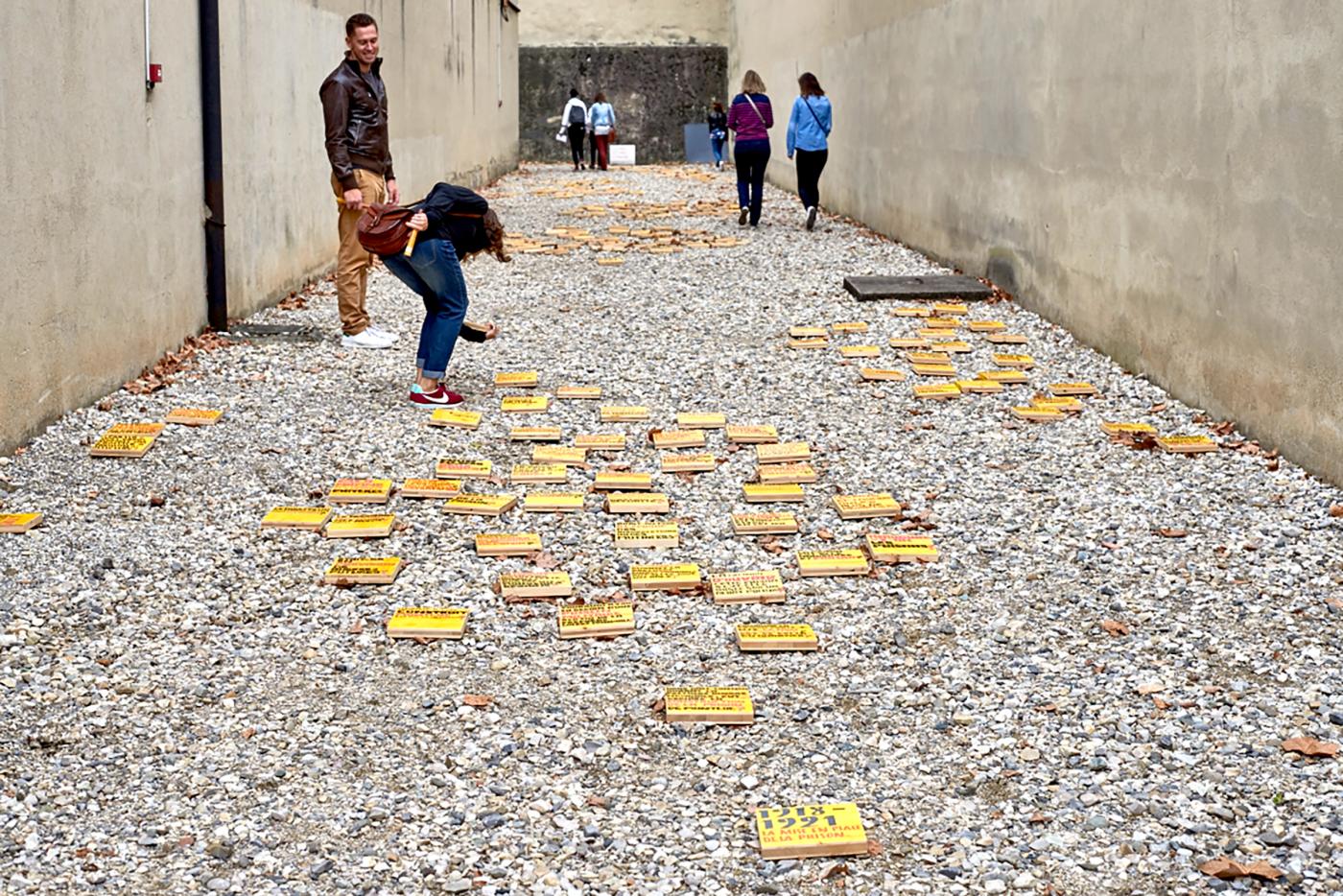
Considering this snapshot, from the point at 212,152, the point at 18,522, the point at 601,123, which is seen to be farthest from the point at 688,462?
the point at 601,123

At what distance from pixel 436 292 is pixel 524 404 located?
76 centimetres

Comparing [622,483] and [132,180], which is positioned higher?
[132,180]

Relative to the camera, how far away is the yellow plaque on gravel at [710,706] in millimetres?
4078

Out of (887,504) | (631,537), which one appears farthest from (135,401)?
(887,504)

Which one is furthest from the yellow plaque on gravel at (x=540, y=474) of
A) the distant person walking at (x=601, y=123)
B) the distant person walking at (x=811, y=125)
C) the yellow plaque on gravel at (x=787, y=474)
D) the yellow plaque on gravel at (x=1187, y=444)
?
the distant person walking at (x=601, y=123)

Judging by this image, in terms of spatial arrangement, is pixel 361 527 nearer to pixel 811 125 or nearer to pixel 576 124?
pixel 811 125

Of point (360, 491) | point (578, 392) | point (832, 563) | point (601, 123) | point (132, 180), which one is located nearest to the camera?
point (832, 563)

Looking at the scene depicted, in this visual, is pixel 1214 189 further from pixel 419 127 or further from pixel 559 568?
pixel 419 127

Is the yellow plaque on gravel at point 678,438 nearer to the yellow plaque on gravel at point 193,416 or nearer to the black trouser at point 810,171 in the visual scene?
the yellow plaque on gravel at point 193,416

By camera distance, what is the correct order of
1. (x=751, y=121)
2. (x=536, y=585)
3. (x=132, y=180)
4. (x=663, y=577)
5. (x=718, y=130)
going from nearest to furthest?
(x=536, y=585) → (x=663, y=577) → (x=132, y=180) → (x=751, y=121) → (x=718, y=130)

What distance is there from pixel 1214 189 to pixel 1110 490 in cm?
198

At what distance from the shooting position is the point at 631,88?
34.8m

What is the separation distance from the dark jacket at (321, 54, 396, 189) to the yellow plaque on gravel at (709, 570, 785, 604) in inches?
187

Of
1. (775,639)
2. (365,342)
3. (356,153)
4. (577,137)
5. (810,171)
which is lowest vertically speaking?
(775,639)
